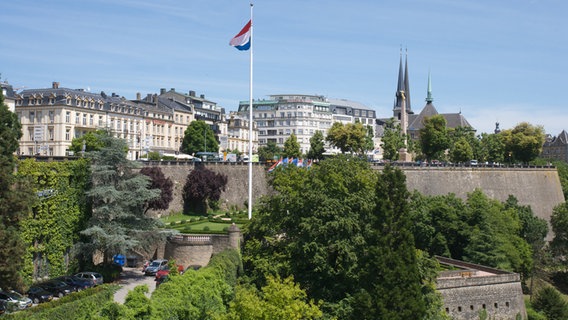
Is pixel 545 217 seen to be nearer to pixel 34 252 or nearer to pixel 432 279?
pixel 432 279

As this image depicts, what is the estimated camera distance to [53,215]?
4053 centimetres

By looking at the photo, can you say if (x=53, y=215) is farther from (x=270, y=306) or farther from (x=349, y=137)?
(x=349, y=137)

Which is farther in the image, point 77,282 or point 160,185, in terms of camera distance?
point 160,185

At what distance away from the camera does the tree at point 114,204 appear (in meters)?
41.2

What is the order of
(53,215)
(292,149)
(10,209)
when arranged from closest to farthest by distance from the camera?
(10,209), (53,215), (292,149)

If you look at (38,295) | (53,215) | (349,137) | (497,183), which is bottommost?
(38,295)

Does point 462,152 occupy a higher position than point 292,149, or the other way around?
point 292,149

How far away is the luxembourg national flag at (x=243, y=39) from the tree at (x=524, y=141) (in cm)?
7411

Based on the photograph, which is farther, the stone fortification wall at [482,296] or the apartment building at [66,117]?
the apartment building at [66,117]

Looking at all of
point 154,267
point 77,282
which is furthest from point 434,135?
point 77,282

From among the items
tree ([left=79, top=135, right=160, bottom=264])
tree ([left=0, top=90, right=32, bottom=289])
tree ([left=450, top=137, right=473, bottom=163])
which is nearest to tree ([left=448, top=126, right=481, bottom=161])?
tree ([left=450, top=137, right=473, bottom=163])

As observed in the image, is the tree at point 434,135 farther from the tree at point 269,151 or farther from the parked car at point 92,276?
the parked car at point 92,276

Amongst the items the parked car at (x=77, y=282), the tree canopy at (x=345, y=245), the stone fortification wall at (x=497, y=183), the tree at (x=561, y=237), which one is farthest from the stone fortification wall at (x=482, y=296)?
the stone fortification wall at (x=497, y=183)

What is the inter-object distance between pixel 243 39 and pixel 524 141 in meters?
74.4
